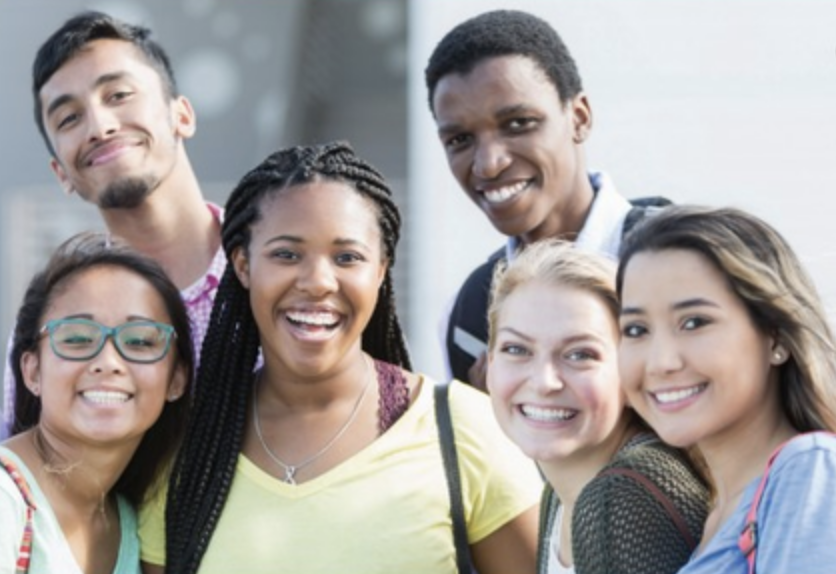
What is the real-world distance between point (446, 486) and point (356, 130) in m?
6.79

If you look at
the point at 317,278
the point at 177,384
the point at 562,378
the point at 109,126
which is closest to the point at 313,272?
the point at 317,278

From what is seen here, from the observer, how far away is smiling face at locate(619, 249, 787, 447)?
2.22 metres

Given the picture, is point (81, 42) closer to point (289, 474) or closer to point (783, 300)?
point (289, 474)

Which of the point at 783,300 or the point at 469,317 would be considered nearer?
the point at 783,300

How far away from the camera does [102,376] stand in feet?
9.44

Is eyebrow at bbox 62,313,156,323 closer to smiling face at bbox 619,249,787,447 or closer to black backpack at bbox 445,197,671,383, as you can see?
black backpack at bbox 445,197,671,383

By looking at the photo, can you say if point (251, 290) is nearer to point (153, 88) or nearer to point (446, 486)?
point (446, 486)

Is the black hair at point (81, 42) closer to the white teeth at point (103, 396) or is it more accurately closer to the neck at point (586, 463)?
the white teeth at point (103, 396)

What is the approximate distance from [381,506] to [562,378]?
438 mm

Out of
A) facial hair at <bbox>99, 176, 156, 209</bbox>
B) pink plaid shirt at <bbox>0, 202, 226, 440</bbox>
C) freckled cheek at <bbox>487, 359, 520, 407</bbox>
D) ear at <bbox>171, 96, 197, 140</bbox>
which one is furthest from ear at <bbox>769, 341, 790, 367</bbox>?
ear at <bbox>171, 96, 197, 140</bbox>

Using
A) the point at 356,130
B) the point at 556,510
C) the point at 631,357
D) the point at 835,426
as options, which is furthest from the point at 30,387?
the point at 356,130

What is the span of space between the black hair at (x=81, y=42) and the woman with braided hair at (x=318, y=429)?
104cm

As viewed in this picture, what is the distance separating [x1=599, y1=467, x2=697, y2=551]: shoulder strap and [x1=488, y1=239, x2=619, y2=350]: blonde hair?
415 mm

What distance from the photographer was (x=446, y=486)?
→ 9.11ft
